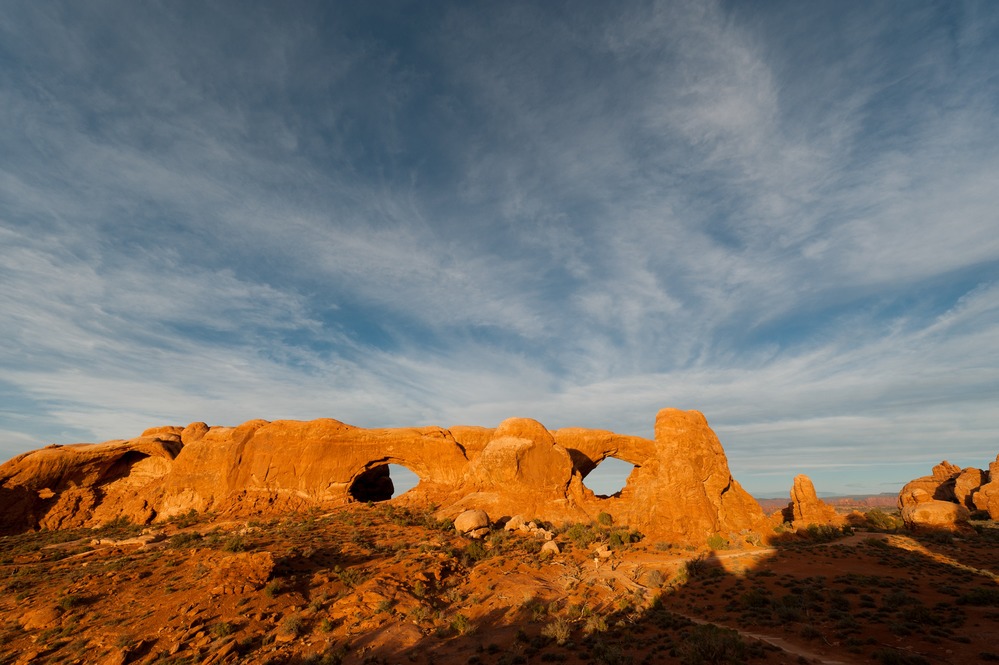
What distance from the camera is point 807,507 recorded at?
36.5 m

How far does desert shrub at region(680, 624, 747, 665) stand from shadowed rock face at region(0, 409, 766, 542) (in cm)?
1811

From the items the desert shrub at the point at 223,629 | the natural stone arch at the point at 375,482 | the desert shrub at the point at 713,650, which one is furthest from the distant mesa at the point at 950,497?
the desert shrub at the point at 223,629

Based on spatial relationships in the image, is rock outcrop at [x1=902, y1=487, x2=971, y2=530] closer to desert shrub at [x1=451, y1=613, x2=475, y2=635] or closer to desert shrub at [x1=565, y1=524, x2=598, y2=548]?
desert shrub at [x1=565, y1=524, x2=598, y2=548]

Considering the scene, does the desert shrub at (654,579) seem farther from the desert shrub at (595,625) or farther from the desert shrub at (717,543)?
the desert shrub at (717,543)

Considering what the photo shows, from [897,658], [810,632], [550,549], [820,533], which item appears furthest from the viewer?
[820,533]

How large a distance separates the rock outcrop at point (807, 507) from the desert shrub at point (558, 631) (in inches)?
1119

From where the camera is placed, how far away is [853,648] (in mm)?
12977

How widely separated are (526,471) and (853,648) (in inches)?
900

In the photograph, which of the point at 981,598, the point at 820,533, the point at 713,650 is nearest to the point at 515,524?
the point at 713,650

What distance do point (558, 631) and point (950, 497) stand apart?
5811cm

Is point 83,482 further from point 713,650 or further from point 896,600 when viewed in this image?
point 896,600

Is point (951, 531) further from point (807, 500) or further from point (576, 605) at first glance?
point (576, 605)

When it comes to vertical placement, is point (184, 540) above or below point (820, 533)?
below

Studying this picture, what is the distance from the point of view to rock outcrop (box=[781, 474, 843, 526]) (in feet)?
117
